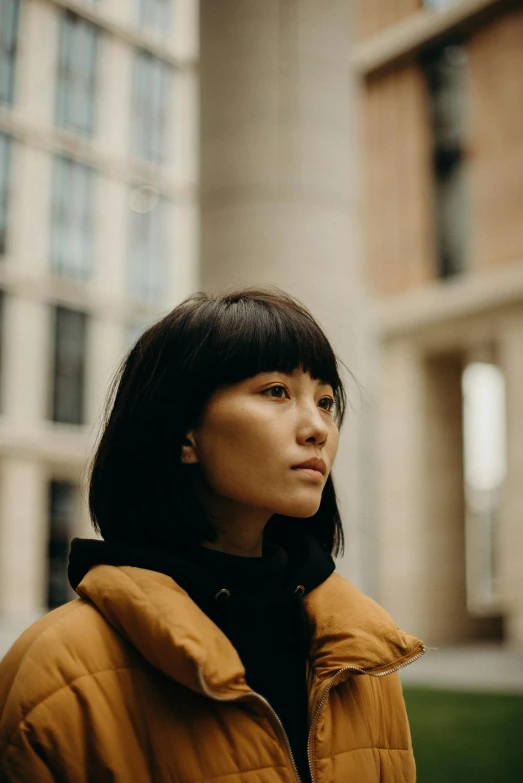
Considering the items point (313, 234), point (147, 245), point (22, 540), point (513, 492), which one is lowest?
point (22, 540)

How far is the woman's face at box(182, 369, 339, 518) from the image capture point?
A: 172 cm

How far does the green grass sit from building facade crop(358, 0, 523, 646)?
697cm

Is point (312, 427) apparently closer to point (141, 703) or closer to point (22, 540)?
point (141, 703)

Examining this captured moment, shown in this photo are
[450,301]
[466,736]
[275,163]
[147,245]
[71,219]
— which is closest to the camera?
[275,163]

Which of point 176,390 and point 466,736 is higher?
point 176,390

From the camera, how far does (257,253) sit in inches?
195

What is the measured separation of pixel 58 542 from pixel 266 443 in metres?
23.1

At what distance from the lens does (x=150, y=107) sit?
2483 cm

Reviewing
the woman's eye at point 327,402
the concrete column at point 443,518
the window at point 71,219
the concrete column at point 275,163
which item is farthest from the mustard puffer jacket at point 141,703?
the window at point 71,219

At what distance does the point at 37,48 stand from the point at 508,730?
62.9 feet

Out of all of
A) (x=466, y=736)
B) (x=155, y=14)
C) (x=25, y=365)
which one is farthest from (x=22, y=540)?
(x=466, y=736)

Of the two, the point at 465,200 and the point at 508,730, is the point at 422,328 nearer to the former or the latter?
the point at 465,200

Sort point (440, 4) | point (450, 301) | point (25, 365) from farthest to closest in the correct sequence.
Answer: point (25, 365)
point (440, 4)
point (450, 301)

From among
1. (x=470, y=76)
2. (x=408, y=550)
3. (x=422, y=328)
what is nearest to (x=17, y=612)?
(x=408, y=550)
